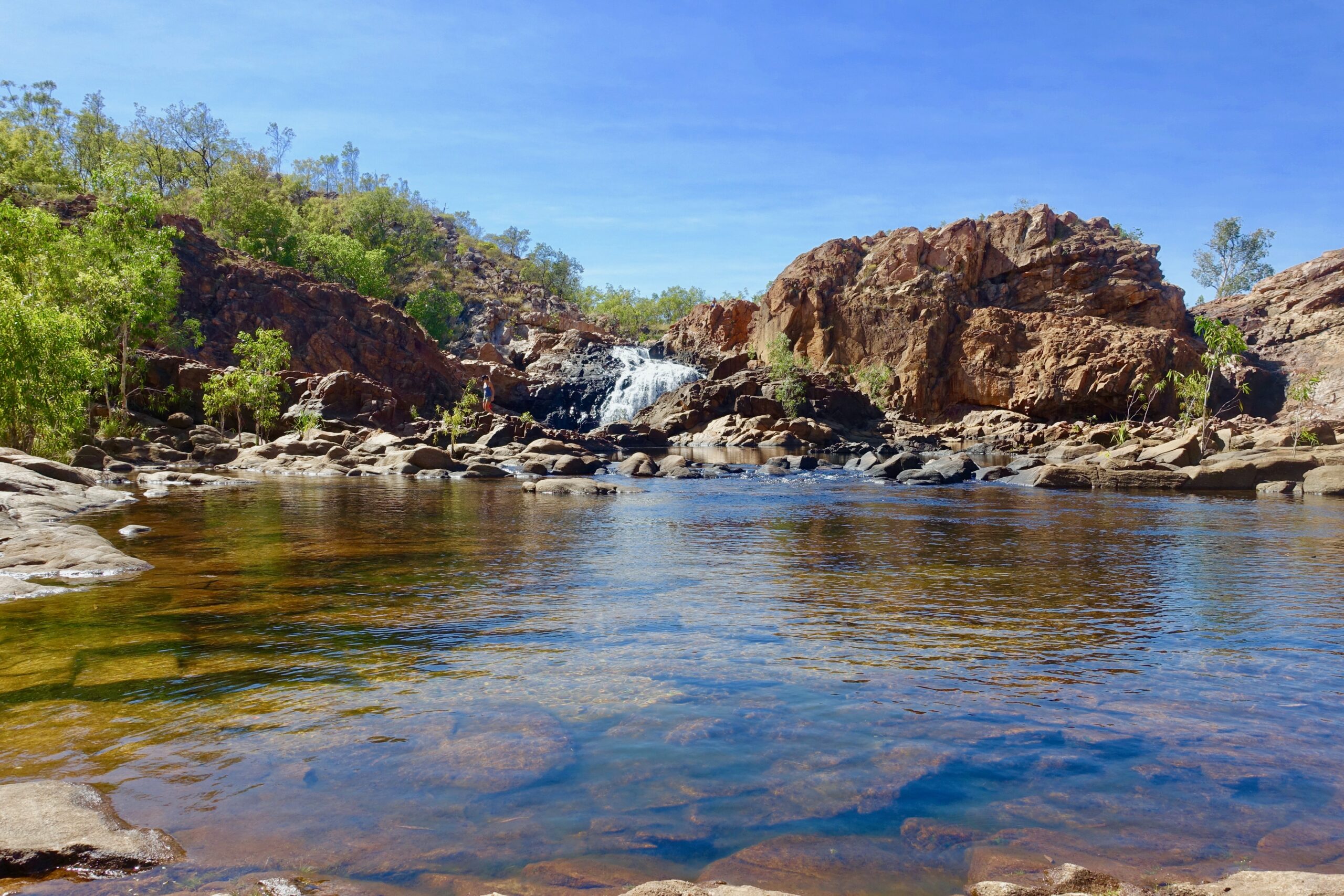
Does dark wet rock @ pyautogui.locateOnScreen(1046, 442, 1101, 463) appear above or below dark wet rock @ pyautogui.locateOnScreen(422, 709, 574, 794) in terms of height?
above

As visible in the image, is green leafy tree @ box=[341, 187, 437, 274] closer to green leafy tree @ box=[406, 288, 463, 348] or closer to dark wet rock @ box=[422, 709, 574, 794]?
green leafy tree @ box=[406, 288, 463, 348]

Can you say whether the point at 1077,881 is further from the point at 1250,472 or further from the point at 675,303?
the point at 675,303

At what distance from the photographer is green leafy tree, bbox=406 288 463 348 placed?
101 metres

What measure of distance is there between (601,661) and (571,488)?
20868 millimetres

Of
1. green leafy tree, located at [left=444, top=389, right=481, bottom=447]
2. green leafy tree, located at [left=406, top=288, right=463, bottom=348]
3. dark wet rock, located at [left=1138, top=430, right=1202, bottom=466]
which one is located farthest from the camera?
green leafy tree, located at [left=406, top=288, right=463, bottom=348]

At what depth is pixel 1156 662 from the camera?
27.0ft

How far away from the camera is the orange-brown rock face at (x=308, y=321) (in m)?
66.2

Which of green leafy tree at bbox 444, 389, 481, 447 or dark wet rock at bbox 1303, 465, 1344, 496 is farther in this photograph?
green leafy tree at bbox 444, 389, 481, 447

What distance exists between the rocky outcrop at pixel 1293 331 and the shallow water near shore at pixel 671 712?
265 feet

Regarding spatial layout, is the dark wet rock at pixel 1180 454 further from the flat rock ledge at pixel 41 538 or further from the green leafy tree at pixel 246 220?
the green leafy tree at pixel 246 220

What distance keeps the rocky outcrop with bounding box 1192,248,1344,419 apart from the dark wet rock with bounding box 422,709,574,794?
8684 centimetres

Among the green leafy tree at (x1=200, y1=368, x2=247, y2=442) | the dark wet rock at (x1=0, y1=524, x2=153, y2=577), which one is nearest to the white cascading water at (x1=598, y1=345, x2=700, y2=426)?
the green leafy tree at (x1=200, y1=368, x2=247, y2=442)

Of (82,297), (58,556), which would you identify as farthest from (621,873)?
(82,297)

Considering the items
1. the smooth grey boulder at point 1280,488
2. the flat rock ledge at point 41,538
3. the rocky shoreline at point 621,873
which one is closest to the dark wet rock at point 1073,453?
the smooth grey boulder at point 1280,488
